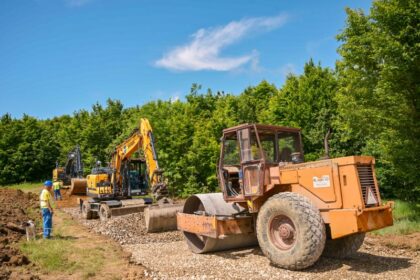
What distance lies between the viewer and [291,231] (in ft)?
25.2

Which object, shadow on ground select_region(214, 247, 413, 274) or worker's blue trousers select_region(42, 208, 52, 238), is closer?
shadow on ground select_region(214, 247, 413, 274)

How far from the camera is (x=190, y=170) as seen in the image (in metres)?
28.0

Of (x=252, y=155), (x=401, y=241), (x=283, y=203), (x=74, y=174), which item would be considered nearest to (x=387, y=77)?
(x=401, y=241)

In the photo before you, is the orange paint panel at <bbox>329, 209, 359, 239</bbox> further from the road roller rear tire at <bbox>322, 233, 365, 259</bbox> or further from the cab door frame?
the cab door frame

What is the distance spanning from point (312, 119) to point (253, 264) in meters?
20.5

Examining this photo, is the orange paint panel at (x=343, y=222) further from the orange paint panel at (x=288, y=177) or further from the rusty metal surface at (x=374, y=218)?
the orange paint panel at (x=288, y=177)

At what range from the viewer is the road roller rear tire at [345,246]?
845 centimetres

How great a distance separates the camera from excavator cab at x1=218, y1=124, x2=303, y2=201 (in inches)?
341

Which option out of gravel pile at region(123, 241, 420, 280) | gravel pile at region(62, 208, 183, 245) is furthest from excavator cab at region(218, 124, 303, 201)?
gravel pile at region(62, 208, 183, 245)

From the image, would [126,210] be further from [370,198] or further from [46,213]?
[370,198]

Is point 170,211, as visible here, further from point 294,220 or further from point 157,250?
point 294,220

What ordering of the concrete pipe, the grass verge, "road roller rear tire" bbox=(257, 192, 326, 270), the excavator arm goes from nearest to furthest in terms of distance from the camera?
1. "road roller rear tire" bbox=(257, 192, 326, 270)
2. the grass verge
3. the concrete pipe
4. the excavator arm

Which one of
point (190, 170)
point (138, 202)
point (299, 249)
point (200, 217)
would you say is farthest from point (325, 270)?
point (190, 170)

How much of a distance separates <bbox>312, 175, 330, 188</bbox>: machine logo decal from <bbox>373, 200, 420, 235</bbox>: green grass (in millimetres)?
5554
